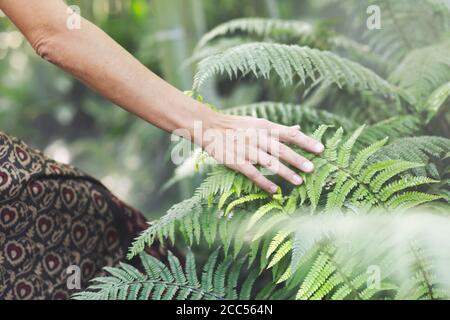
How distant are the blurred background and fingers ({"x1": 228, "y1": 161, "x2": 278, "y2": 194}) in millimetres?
769

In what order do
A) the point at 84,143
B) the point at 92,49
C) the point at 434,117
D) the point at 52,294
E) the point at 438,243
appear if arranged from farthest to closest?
the point at 84,143 < the point at 434,117 < the point at 52,294 < the point at 92,49 < the point at 438,243

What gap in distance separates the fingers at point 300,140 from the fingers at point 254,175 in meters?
0.08

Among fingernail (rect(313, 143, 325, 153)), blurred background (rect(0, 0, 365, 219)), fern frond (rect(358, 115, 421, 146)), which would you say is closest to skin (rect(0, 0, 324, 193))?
fingernail (rect(313, 143, 325, 153))

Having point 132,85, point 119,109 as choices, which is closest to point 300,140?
point 132,85

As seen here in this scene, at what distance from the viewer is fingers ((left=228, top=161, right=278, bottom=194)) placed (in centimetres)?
105

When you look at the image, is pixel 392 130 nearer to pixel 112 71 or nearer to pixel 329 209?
pixel 329 209

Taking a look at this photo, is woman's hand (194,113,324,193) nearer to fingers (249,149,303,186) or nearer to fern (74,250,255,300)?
fingers (249,149,303,186)

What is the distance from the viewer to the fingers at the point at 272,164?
40.9 inches

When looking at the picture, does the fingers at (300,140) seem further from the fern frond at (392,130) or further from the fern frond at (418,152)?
the fern frond at (392,130)

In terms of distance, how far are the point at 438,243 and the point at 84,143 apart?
2334mm

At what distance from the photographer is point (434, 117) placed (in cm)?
138

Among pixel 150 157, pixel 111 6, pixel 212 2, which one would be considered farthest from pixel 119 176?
pixel 212 2

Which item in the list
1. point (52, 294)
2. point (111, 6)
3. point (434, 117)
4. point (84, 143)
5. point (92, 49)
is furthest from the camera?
point (84, 143)
